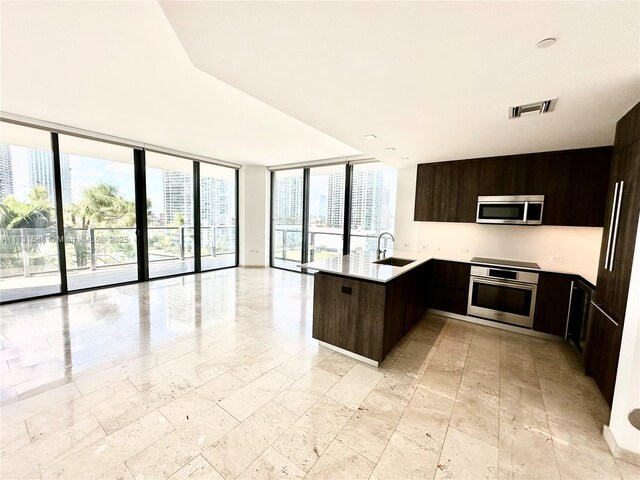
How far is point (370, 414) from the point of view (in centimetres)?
199

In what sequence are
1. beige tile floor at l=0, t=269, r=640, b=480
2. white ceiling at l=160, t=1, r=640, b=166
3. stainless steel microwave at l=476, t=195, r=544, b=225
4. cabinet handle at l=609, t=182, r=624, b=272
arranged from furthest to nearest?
1. stainless steel microwave at l=476, t=195, r=544, b=225
2. cabinet handle at l=609, t=182, r=624, b=272
3. beige tile floor at l=0, t=269, r=640, b=480
4. white ceiling at l=160, t=1, r=640, b=166

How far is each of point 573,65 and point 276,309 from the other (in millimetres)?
4022

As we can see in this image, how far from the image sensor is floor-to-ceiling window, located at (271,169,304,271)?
6.81 meters

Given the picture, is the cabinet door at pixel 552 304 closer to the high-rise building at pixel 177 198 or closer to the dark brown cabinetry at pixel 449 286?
the dark brown cabinetry at pixel 449 286

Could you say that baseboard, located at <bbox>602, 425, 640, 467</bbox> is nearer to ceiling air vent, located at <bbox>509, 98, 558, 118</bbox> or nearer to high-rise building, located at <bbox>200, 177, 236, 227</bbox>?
ceiling air vent, located at <bbox>509, 98, 558, 118</bbox>

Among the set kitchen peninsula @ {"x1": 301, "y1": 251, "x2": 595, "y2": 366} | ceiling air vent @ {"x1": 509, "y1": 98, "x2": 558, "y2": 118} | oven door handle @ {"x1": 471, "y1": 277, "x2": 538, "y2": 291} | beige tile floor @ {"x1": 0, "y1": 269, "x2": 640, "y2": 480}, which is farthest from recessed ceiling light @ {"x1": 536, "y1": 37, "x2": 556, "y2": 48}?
oven door handle @ {"x1": 471, "y1": 277, "x2": 538, "y2": 291}

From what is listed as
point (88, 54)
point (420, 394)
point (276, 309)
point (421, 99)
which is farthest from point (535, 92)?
point (276, 309)

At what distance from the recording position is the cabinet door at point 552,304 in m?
3.19

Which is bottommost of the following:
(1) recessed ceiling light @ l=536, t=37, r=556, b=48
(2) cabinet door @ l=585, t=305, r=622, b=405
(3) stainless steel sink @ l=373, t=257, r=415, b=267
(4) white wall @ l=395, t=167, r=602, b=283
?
(2) cabinet door @ l=585, t=305, r=622, b=405

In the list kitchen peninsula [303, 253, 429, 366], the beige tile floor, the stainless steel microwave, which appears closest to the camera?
the beige tile floor

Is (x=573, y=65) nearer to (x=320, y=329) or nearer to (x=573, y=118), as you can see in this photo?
(x=573, y=118)

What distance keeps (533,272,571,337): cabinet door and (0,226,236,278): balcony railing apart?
21.8 feet

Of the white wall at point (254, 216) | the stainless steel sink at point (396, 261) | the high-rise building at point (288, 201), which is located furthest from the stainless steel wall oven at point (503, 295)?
the white wall at point (254, 216)

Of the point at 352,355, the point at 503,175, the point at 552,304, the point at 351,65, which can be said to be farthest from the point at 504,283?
the point at 351,65
